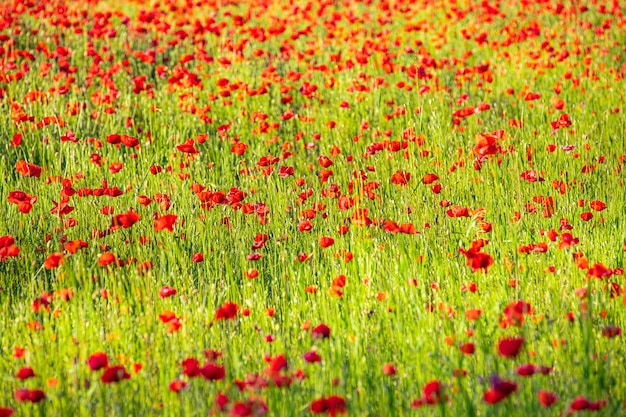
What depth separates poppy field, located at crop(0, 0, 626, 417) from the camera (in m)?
2.69

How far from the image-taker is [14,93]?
657 centimetres

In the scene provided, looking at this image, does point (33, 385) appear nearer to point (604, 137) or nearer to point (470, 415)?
point (470, 415)

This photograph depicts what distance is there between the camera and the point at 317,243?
415 cm

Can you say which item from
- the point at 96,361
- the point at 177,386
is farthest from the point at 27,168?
the point at 177,386

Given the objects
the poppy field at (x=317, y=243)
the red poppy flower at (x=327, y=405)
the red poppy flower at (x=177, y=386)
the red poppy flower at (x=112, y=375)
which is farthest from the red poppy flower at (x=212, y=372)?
the red poppy flower at (x=327, y=405)

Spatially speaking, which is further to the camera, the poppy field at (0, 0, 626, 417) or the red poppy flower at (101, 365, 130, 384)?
the poppy field at (0, 0, 626, 417)

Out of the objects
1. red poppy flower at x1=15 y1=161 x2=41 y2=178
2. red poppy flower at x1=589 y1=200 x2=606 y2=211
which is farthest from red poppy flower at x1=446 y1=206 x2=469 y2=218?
red poppy flower at x1=15 y1=161 x2=41 y2=178

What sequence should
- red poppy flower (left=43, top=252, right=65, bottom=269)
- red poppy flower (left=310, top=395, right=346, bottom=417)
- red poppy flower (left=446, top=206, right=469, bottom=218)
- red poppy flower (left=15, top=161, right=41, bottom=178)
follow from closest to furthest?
red poppy flower (left=310, top=395, right=346, bottom=417), red poppy flower (left=43, top=252, right=65, bottom=269), red poppy flower (left=446, top=206, right=469, bottom=218), red poppy flower (left=15, top=161, right=41, bottom=178)

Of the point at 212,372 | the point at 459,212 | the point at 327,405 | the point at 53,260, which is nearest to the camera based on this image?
the point at 327,405

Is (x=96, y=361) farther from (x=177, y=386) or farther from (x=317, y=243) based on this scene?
(x=317, y=243)

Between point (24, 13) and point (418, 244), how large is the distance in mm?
7187

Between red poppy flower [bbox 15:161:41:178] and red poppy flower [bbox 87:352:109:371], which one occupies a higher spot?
red poppy flower [bbox 15:161:41:178]

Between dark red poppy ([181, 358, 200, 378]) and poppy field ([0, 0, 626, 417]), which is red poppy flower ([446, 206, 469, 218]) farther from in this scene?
dark red poppy ([181, 358, 200, 378])

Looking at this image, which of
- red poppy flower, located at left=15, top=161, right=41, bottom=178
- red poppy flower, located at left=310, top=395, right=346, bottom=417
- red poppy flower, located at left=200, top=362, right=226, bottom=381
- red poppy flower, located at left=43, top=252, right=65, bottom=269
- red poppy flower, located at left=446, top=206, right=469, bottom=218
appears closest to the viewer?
red poppy flower, located at left=310, top=395, right=346, bottom=417
